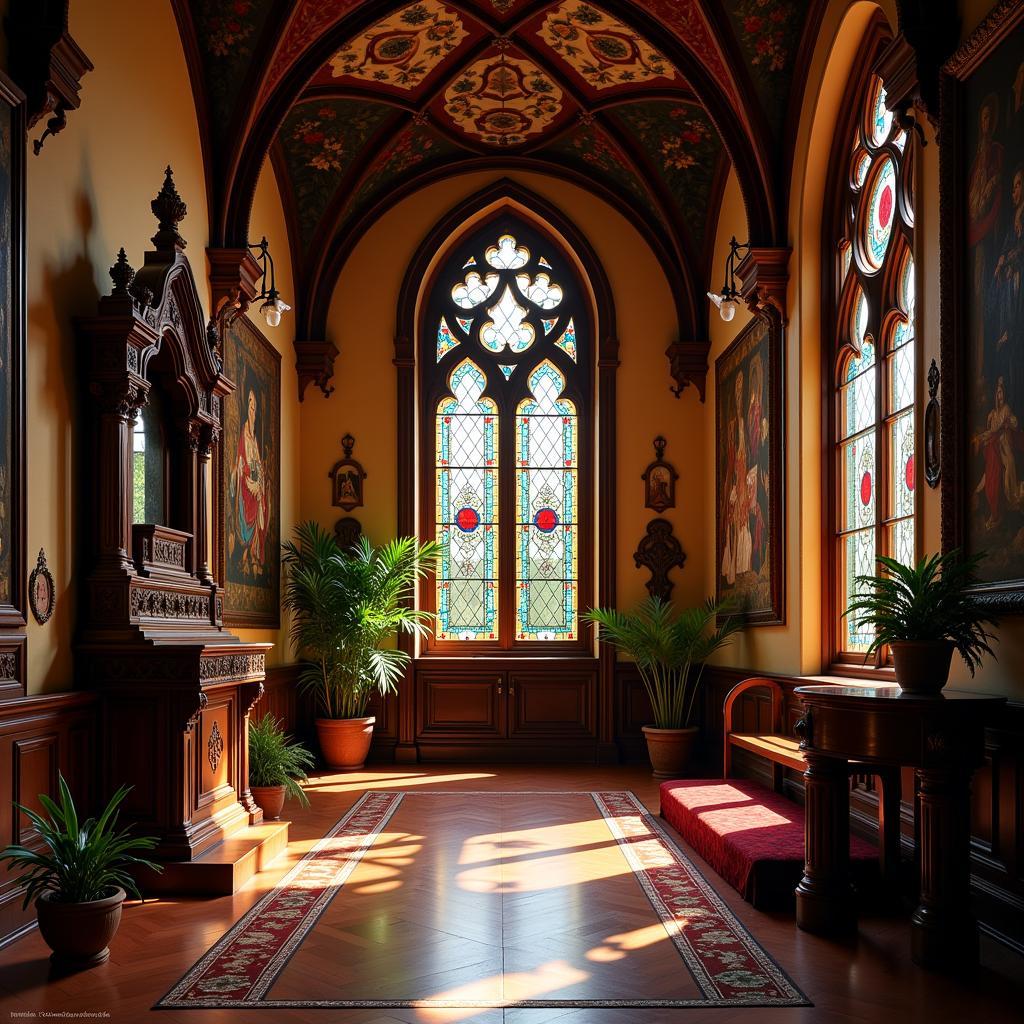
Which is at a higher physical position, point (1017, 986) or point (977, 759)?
point (977, 759)

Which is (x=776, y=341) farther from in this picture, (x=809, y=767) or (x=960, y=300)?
(x=809, y=767)

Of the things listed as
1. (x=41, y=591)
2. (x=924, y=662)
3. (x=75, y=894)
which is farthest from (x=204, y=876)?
(x=924, y=662)

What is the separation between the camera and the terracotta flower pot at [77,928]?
421 centimetres

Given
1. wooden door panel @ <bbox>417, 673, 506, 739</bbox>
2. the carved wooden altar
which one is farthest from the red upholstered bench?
wooden door panel @ <bbox>417, 673, 506, 739</bbox>

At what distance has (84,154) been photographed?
5.77m

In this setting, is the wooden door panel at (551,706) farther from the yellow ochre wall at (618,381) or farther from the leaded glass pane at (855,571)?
the leaded glass pane at (855,571)

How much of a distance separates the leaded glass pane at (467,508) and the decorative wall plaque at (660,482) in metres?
1.53

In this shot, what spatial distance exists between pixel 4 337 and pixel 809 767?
12.9ft

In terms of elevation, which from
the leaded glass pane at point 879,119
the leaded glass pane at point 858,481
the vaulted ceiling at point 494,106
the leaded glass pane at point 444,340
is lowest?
the leaded glass pane at point 858,481

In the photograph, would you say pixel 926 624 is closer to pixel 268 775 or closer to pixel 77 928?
pixel 77 928

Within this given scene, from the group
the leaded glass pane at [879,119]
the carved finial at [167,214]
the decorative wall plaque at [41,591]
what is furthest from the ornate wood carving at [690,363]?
the decorative wall plaque at [41,591]

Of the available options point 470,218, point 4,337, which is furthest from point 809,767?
point 470,218

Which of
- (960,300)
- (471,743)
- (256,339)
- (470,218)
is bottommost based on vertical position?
(471,743)

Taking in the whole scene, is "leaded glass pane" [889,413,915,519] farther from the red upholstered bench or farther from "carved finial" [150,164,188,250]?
"carved finial" [150,164,188,250]
